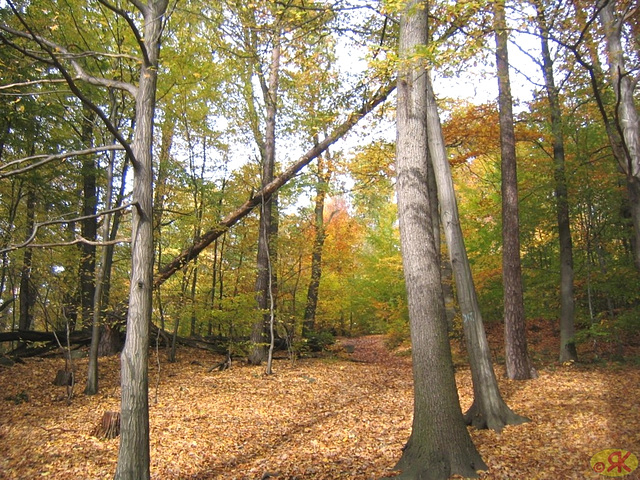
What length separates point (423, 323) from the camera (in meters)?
4.19

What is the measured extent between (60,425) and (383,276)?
1418 centimetres

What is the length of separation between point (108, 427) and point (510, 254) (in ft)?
26.0

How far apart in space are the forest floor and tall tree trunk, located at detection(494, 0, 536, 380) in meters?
0.50

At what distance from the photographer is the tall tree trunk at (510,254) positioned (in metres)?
8.13

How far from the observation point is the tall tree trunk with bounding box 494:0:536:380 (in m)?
8.13

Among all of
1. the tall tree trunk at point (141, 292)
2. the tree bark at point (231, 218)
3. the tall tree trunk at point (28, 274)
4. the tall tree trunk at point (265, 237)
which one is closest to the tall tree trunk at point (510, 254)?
the tree bark at point (231, 218)

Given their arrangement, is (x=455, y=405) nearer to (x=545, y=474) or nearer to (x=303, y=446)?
A: (x=545, y=474)

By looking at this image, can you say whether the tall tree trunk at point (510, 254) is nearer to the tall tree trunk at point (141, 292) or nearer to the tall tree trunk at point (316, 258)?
the tall tree trunk at point (316, 258)

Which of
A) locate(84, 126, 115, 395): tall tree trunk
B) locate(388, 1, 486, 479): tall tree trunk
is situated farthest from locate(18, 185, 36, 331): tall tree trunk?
locate(388, 1, 486, 479): tall tree trunk

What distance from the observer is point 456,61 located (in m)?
4.79

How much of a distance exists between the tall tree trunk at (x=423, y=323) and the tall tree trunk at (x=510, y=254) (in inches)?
171

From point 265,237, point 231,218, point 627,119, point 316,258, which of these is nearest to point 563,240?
point 627,119

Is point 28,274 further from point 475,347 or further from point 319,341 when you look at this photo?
point 475,347

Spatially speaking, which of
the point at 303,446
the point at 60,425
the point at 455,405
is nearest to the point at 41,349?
the point at 60,425
